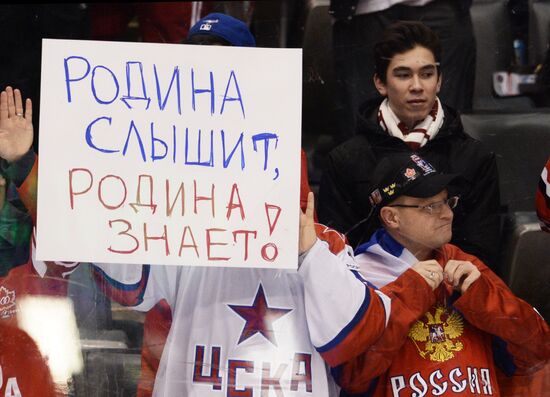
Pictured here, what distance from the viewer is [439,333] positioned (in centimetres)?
239

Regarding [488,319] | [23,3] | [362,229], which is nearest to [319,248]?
[362,229]

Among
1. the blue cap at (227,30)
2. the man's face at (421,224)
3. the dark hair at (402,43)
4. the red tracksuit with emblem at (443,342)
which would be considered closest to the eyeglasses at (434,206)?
the man's face at (421,224)

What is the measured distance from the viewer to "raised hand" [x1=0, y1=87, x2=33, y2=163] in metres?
2.40

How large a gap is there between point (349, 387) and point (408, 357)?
0.13 metres

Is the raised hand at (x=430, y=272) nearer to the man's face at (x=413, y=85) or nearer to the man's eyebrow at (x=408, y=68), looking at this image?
the man's face at (x=413, y=85)

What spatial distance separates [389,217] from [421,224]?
69 mm

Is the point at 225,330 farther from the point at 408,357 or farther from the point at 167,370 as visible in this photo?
the point at 408,357

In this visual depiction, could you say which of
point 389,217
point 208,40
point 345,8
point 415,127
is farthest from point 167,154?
point 345,8

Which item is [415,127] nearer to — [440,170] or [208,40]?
[440,170]

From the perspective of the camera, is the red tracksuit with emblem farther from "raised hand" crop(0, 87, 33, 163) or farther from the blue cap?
"raised hand" crop(0, 87, 33, 163)

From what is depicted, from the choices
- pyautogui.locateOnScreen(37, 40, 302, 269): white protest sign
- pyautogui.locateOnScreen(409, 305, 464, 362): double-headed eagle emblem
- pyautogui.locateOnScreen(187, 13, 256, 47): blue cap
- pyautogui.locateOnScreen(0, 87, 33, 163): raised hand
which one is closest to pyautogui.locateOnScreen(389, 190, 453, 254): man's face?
pyautogui.locateOnScreen(409, 305, 464, 362): double-headed eagle emblem

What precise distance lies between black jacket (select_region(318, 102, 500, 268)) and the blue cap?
1.07 ft

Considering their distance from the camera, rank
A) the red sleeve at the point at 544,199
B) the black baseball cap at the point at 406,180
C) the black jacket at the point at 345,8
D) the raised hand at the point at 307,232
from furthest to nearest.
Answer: the black jacket at the point at 345,8
the red sleeve at the point at 544,199
the black baseball cap at the point at 406,180
the raised hand at the point at 307,232

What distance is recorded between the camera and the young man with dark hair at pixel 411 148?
2.52 metres
